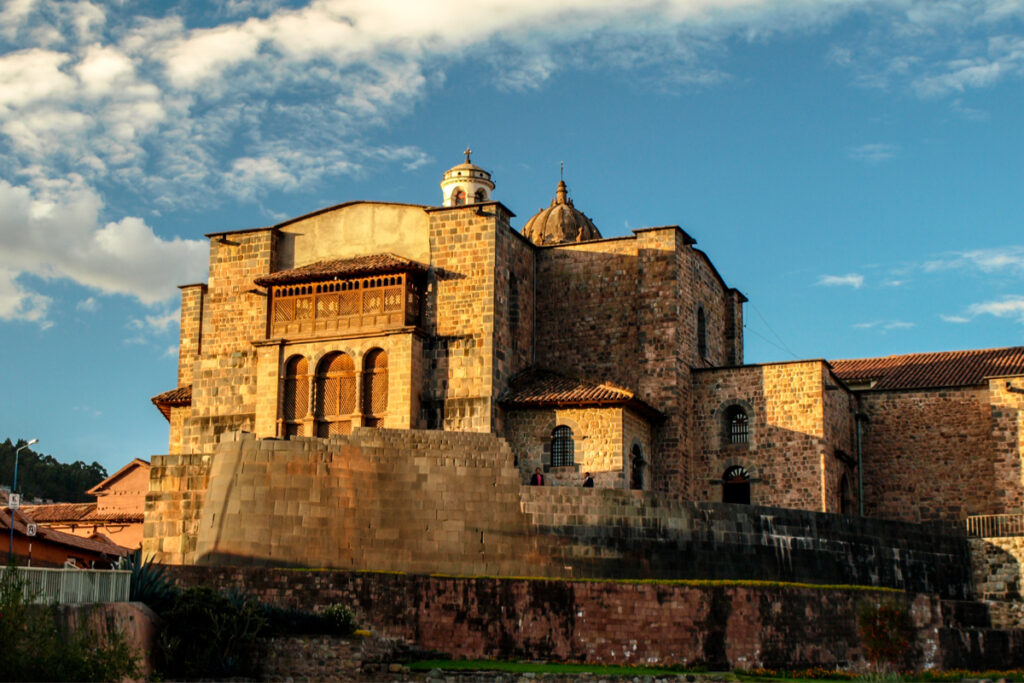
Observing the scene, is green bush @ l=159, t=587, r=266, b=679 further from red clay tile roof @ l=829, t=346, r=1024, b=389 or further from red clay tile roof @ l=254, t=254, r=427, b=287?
red clay tile roof @ l=829, t=346, r=1024, b=389

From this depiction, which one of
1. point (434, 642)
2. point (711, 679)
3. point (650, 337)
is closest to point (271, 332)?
point (650, 337)

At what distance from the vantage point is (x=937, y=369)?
1679 inches

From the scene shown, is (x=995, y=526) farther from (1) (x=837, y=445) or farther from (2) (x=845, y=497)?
(2) (x=845, y=497)

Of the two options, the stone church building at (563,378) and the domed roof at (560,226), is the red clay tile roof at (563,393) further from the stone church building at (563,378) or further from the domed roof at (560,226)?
the domed roof at (560,226)

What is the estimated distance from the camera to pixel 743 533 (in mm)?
31156

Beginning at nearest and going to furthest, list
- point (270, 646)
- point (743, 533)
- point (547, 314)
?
point (270, 646), point (743, 533), point (547, 314)

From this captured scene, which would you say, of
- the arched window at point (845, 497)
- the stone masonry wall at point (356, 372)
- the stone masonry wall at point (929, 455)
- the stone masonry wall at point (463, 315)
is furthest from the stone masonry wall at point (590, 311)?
the stone masonry wall at point (929, 455)

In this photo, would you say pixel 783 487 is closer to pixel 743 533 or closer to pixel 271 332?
pixel 743 533

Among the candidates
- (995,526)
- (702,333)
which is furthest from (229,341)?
(995,526)

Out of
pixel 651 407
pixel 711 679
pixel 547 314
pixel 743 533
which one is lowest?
pixel 711 679

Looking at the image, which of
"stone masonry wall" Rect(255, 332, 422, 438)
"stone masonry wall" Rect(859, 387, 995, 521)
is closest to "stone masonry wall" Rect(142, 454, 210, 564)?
"stone masonry wall" Rect(255, 332, 422, 438)

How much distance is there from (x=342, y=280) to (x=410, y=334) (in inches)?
117

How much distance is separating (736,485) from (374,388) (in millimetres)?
11222

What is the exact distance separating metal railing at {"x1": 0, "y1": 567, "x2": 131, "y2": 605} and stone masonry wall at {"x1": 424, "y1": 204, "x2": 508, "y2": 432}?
15.5m
